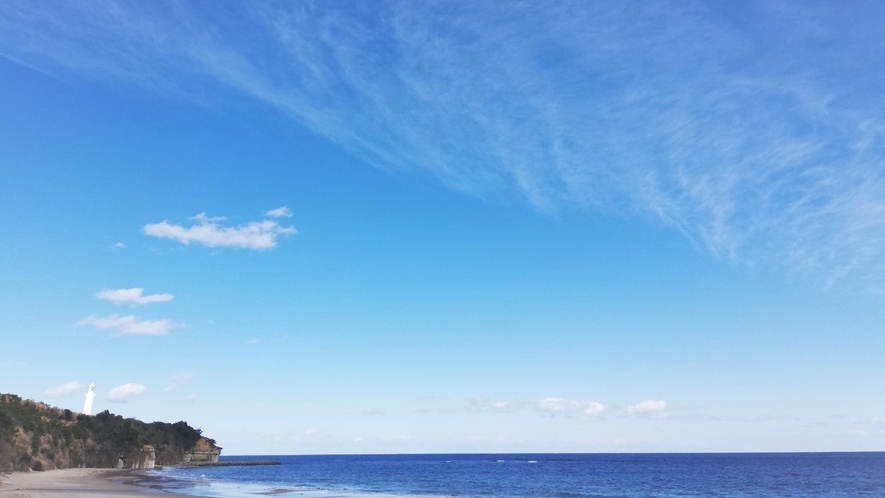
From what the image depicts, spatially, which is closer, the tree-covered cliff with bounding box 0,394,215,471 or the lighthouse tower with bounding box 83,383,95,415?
the tree-covered cliff with bounding box 0,394,215,471

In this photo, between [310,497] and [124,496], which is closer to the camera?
[124,496]

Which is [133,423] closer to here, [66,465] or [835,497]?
[66,465]

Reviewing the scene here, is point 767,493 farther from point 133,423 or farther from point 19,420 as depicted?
point 133,423

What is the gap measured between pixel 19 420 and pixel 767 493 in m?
71.5

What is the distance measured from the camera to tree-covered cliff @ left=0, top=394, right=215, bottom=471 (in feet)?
194

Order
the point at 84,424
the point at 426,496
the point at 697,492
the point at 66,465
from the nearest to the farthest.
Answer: the point at 426,496 < the point at 697,492 < the point at 66,465 < the point at 84,424

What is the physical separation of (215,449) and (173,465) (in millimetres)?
24419

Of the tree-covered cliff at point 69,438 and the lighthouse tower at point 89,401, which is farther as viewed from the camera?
the lighthouse tower at point 89,401

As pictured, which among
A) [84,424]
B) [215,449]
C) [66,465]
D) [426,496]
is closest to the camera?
[426,496]

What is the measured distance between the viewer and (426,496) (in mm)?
54344

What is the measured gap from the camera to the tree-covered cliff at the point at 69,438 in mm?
59281

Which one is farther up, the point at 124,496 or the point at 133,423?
the point at 133,423

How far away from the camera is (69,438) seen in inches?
3115

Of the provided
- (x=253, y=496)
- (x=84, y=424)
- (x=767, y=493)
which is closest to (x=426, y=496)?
(x=253, y=496)
